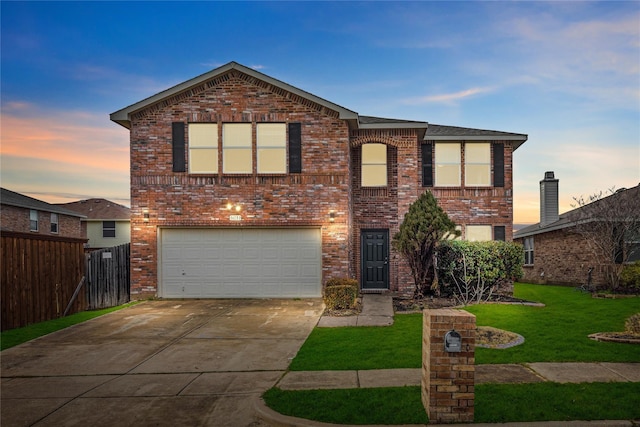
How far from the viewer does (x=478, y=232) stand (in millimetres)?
18391

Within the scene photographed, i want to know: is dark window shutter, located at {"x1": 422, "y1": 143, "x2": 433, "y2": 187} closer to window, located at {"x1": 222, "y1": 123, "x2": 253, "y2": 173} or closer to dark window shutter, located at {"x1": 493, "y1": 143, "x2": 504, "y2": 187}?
dark window shutter, located at {"x1": 493, "y1": 143, "x2": 504, "y2": 187}

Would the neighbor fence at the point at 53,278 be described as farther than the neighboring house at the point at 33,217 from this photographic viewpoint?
No

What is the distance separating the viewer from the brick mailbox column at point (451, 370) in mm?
4973

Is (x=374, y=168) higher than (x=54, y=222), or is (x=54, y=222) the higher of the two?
(x=374, y=168)

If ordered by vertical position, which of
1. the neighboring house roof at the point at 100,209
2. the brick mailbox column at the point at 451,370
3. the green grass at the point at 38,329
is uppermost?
the neighboring house roof at the point at 100,209

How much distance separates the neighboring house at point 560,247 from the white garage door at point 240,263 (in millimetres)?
11921

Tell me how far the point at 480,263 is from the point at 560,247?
11334mm

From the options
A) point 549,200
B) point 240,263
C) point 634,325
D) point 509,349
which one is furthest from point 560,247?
point 509,349

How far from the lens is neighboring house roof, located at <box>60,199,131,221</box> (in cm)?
3362

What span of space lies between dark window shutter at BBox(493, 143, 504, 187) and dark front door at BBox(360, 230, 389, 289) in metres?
5.20

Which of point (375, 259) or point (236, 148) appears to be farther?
point (375, 259)

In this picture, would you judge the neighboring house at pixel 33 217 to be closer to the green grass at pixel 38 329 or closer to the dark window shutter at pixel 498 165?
the green grass at pixel 38 329

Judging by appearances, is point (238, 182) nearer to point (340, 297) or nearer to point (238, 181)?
point (238, 181)

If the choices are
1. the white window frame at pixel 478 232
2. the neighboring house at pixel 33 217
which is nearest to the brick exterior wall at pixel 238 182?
the white window frame at pixel 478 232
